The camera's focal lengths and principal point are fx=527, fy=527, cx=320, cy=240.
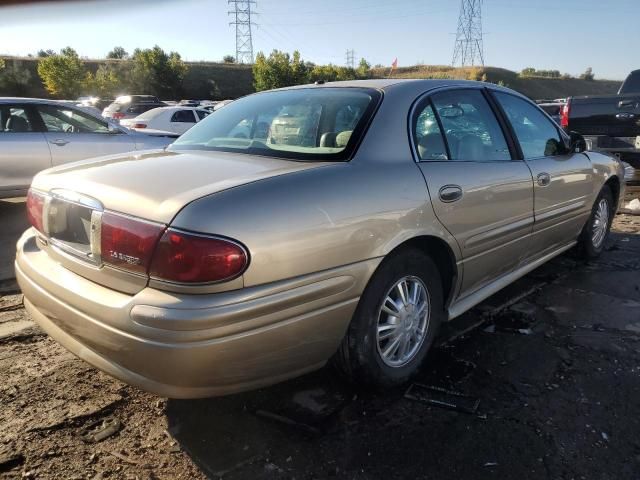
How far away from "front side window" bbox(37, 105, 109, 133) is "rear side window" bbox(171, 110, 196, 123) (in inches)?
326

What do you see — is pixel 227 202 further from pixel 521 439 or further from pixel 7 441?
pixel 521 439

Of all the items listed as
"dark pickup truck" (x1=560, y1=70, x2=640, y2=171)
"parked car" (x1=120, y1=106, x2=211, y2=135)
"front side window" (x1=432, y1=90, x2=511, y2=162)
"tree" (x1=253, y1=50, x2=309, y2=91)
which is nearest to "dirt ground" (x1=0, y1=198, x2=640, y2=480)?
"front side window" (x1=432, y1=90, x2=511, y2=162)

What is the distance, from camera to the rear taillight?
253 centimetres

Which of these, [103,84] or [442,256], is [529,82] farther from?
[442,256]

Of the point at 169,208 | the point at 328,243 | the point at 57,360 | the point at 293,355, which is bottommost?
the point at 57,360

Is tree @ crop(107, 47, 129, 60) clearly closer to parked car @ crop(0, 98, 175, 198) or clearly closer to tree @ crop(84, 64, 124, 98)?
tree @ crop(84, 64, 124, 98)

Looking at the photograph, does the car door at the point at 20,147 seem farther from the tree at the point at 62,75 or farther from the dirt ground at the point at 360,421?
the tree at the point at 62,75

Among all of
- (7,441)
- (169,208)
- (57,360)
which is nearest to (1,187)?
(57,360)

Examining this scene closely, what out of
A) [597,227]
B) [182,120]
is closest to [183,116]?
[182,120]

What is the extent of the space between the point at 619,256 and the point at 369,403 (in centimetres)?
370

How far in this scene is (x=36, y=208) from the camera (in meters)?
2.59

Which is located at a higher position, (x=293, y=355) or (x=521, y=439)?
(x=293, y=355)

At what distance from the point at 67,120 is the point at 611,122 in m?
8.13

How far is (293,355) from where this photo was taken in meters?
2.16
